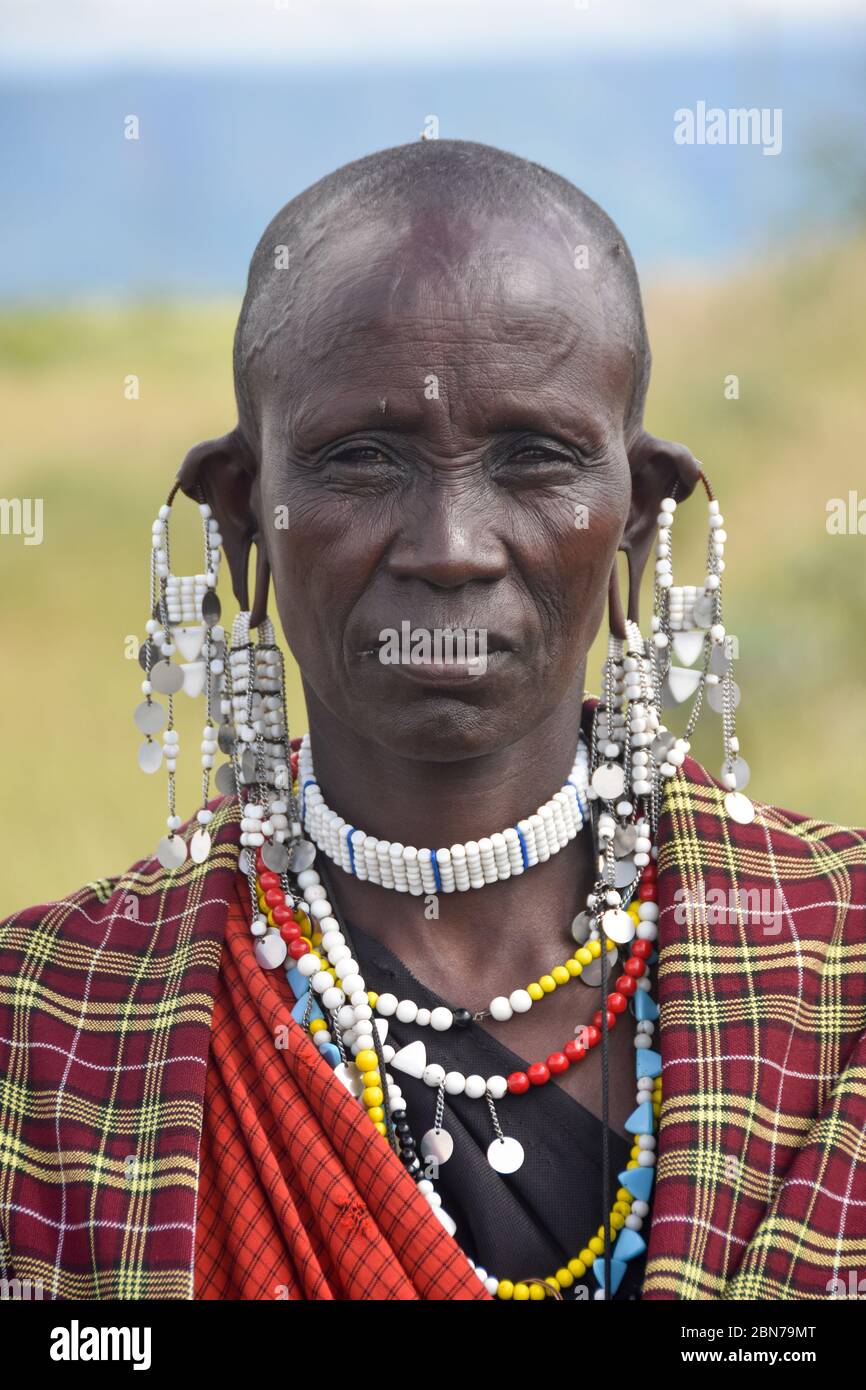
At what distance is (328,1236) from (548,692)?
0.79m

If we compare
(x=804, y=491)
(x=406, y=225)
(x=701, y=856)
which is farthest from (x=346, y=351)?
(x=804, y=491)

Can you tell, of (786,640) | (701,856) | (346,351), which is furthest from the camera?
(786,640)

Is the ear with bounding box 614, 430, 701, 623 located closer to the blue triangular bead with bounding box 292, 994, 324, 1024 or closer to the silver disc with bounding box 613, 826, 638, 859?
the silver disc with bounding box 613, 826, 638, 859

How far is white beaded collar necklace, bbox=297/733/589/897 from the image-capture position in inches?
98.3

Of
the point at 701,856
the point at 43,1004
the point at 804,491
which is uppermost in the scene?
the point at 804,491

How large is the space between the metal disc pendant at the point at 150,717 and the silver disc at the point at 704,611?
0.86 metres

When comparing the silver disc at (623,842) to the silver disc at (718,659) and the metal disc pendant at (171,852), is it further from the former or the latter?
the metal disc pendant at (171,852)

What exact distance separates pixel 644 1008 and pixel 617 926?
0.43ft

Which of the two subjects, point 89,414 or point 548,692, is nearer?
point 548,692

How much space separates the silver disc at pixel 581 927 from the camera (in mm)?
2529

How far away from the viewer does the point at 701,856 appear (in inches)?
101

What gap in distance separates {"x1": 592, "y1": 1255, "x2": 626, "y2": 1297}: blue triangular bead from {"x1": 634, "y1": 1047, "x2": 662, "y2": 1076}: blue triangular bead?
26 cm

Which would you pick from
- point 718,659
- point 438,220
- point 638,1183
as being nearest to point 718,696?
point 718,659

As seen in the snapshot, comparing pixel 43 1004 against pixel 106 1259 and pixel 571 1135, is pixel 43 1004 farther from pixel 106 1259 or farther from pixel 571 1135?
pixel 571 1135
